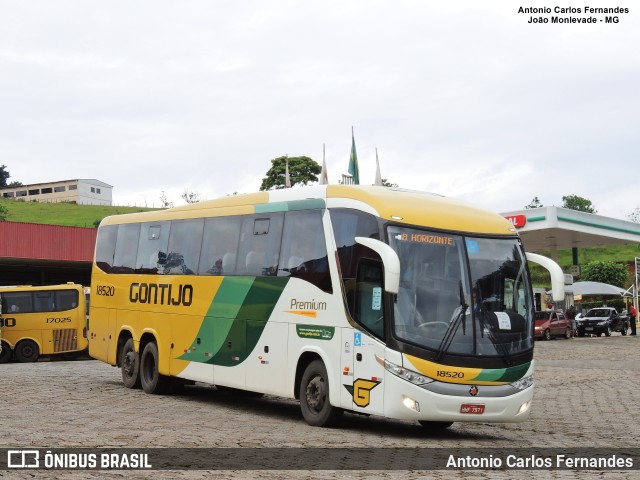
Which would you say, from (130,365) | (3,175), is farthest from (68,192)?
(130,365)

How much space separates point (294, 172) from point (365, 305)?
9666 cm

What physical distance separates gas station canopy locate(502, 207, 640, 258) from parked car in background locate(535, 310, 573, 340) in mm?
4662

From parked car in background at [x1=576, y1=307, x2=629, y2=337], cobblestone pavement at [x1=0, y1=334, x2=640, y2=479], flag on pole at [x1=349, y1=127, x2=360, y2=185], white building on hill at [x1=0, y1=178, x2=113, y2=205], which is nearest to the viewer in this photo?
cobblestone pavement at [x1=0, y1=334, x2=640, y2=479]

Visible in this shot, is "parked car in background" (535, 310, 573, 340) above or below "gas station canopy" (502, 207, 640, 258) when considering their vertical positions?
below

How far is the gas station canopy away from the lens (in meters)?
53.6

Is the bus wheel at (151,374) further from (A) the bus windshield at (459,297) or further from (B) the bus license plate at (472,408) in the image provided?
(B) the bus license plate at (472,408)

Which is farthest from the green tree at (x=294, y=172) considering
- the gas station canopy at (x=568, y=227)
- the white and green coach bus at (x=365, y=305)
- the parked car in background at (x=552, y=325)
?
the white and green coach bus at (x=365, y=305)

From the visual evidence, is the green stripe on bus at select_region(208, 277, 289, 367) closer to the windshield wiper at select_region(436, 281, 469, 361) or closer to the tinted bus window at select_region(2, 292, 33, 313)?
the windshield wiper at select_region(436, 281, 469, 361)

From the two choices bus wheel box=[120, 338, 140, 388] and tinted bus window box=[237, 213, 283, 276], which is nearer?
tinted bus window box=[237, 213, 283, 276]

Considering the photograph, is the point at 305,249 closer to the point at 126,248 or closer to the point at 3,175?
the point at 126,248

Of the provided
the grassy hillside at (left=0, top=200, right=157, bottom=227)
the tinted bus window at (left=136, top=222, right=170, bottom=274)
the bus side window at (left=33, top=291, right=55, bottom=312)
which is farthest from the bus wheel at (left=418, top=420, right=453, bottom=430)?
the grassy hillside at (left=0, top=200, right=157, bottom=227)

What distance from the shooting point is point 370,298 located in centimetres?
1395

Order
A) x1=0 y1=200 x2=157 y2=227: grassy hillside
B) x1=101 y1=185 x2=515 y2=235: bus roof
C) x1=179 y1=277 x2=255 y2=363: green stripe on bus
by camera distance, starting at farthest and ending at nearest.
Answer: x1=0 y1=200 x2=157 y2=227: grassy hillside → x1=179 y1=277 x2=255 y2=363: green stripe on bus → x1=101 y1=185 x2=515 y2=235: bus roof

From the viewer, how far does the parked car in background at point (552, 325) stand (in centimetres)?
5031
